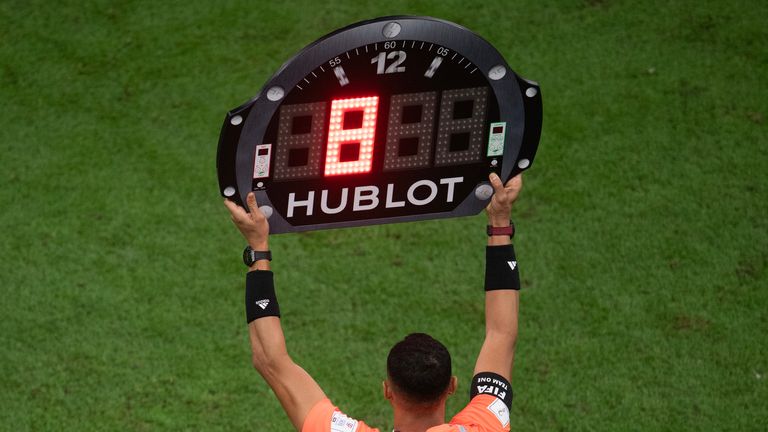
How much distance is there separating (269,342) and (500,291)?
74cm

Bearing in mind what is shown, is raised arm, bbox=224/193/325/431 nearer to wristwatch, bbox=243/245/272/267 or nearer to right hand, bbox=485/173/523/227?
wristwatch, bbox=243/245/272/267

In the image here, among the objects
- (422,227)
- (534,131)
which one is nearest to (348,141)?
(534,131)

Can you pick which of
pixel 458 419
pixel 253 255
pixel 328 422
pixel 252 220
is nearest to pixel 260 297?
pixel 253 255

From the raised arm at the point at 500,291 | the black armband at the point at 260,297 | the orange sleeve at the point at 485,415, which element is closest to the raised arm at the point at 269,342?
the black armband at the point at 260,297

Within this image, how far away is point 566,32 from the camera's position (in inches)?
299

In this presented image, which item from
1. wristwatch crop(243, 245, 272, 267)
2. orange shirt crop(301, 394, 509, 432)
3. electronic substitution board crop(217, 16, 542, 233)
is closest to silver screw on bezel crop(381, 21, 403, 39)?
electronic substitution board crop(217, 16, 542, 233)

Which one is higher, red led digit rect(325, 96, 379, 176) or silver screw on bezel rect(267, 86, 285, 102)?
silver screw on bezel rect(267, 86, 285, 102)

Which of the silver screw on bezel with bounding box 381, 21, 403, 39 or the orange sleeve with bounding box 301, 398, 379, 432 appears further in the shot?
the orange sleeve with bounding box 301, 398, 379, 432

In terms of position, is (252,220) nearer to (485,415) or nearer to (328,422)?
(328,422)

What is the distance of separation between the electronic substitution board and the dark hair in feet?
1.33

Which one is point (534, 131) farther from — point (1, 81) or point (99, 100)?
point (1, 81)

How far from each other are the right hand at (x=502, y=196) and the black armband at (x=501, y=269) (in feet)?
0.34

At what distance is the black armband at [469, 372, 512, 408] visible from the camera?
288 centimetres

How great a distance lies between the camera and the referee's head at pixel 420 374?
2.69 metres
